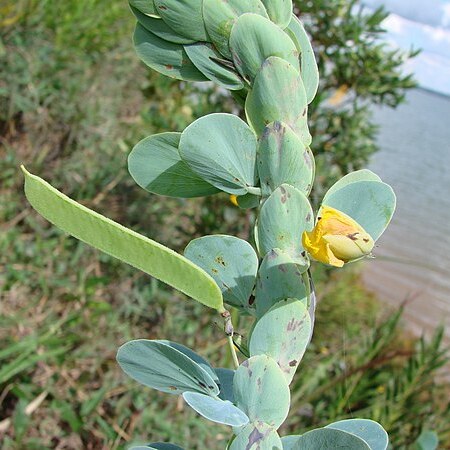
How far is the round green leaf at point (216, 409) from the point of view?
0.26 meters

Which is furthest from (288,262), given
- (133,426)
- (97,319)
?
(97,319)

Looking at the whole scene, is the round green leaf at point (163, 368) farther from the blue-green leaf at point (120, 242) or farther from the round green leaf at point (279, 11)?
the round green leaf at point (279, 11)

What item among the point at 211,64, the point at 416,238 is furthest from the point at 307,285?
the point at 416,238

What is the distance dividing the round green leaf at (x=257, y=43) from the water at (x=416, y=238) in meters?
0.60

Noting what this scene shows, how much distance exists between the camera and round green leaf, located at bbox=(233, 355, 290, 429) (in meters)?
0.27

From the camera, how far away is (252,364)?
270 mm

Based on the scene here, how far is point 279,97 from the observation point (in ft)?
0.96

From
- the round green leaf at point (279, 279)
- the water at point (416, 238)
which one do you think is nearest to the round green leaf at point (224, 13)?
the round green leaf at point (279, 279)

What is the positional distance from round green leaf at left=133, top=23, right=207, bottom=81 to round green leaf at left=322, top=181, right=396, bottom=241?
99 mm

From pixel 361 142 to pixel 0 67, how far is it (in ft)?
4.16

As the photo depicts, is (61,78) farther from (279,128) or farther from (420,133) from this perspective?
(420,133)

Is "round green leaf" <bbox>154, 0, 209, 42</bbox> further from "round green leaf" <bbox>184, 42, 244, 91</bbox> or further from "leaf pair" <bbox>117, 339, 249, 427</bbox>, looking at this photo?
"leaf pair" <bbox>117, 339, 249, 427</bbox>

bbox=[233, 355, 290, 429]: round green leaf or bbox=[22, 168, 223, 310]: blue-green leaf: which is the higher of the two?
bbox=[22, 168, 223, 310]: blue-green leaf

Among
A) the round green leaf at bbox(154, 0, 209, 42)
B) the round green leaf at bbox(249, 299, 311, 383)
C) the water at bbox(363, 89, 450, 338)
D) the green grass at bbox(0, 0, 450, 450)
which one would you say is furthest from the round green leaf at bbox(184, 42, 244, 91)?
the green grass at bbox(0, 0, 450, 450)
